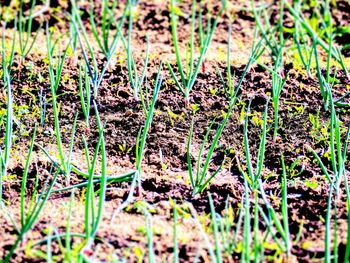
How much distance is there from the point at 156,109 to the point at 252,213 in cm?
82

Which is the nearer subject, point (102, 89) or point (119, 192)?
point (119, 192)

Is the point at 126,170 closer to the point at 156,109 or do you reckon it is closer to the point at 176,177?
the point at 176,177

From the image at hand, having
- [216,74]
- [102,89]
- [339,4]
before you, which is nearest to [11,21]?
[102,89]

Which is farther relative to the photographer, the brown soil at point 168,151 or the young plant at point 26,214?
the brown soil at point 168,151

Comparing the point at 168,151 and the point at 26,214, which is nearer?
the point at 26,214

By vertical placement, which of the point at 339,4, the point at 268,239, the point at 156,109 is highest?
the point at 339,4

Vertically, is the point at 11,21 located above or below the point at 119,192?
above

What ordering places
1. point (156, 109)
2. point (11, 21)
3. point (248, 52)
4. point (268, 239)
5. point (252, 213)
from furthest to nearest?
point (11, 21)
point (248, 52)
point (156, 109)
point (252, 213)
point (268, 239)

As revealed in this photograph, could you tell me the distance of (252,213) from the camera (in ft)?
7.07

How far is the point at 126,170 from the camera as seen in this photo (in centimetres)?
248

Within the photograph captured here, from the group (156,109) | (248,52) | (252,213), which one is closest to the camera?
(252,213)

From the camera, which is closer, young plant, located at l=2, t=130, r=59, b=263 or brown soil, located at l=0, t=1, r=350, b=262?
young plant, located at l=2, t=130, r=59, b=263

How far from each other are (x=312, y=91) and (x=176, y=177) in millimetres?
855

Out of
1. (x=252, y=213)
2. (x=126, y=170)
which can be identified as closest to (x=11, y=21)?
(x=126, y=170)
